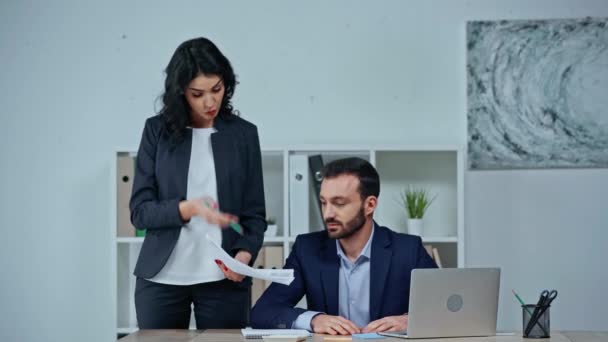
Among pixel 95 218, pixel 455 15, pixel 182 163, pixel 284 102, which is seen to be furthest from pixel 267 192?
pixel 182 163

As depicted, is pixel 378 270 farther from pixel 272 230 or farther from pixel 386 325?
pixel 272 230

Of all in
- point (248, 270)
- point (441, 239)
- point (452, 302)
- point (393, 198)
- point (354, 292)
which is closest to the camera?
point (452, 302)

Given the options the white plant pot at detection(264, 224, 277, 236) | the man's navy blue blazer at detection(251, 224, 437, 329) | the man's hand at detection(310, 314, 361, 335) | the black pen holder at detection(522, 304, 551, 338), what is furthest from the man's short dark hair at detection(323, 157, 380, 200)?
the white plant pot at detection(264, 224, 277, 236)

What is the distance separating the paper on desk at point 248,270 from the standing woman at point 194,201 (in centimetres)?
8

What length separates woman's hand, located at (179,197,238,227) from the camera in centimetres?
236

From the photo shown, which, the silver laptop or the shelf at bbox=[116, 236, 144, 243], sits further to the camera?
the shelf at bbox=[116, 236, 144, 243]

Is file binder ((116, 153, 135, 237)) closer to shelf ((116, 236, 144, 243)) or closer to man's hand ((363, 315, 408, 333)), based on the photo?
shelf ((116, 236, 144, 243))

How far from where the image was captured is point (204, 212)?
2377 millimetres

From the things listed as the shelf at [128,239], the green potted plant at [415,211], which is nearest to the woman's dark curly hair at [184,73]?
the shelf at [128,239]

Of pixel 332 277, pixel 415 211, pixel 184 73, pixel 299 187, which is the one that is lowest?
pixel 332 277

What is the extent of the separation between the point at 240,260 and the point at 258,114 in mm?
1771

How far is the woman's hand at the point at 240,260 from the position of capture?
7.82 ft

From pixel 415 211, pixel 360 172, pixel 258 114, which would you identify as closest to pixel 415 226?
pixel 415 211

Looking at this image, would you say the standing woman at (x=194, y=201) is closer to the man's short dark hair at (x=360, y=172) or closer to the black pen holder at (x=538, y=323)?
the man's short dark hair at (x=360, y=172)
